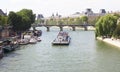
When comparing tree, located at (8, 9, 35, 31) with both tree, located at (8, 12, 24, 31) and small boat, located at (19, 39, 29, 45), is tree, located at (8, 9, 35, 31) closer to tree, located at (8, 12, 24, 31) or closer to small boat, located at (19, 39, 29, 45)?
tree, located at (8, 12, 24, 31)

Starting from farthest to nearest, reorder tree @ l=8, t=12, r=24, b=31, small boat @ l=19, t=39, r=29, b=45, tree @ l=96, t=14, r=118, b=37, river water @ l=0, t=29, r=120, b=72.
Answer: tree @ l=8, t=12, r=24, b=31 < tree @ l=96, t=14, r=118, b=37 < small boat @ l=19, t=39, r=29, b=45 < river water @ l=0, t=29, r=120, b=72

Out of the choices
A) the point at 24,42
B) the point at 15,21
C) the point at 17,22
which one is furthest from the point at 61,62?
the point at 17,22

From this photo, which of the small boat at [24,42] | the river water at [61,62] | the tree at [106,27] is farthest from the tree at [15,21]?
the river water at [61,62]

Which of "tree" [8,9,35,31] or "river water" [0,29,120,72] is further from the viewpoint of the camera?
"tree" [8,9,35,31]

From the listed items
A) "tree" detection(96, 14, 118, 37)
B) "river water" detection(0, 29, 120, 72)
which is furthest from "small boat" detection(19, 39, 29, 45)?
"river water" detection(0, 29, 120, 72)

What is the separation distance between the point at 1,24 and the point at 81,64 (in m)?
33.0

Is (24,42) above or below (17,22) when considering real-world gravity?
below

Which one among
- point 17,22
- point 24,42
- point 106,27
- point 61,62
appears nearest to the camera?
point 61,62

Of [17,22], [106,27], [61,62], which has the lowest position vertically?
[61,62]

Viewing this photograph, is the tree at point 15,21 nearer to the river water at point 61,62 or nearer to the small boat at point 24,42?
the small boat at point 24,42

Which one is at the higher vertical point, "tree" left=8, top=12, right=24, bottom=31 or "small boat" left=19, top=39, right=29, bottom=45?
"tree" left=8, top=12, right=24, bottom=31

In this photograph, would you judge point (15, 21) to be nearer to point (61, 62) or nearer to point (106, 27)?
point (106, 27)

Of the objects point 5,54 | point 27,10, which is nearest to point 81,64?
point 5,54

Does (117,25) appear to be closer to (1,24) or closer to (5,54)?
(1,24)
